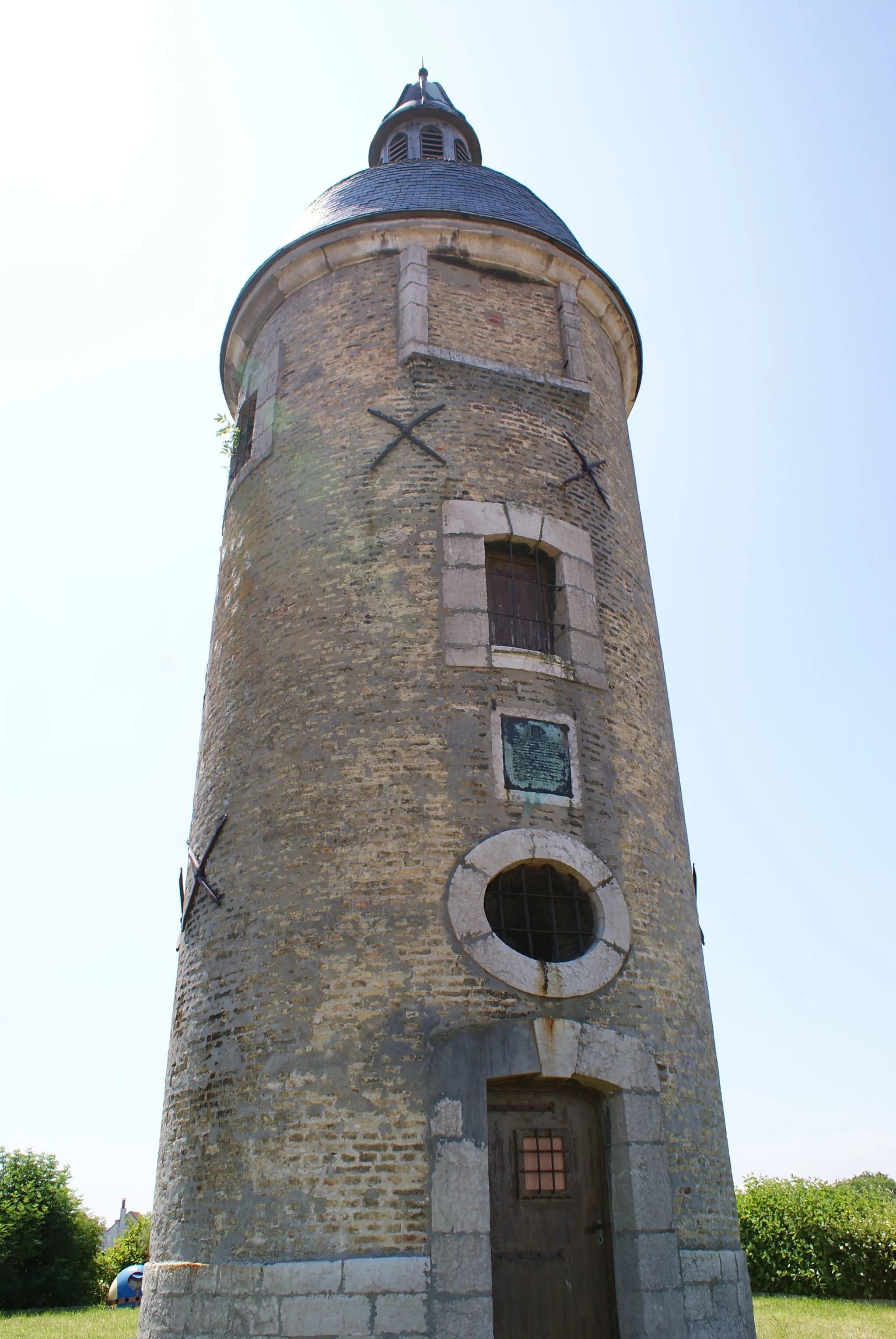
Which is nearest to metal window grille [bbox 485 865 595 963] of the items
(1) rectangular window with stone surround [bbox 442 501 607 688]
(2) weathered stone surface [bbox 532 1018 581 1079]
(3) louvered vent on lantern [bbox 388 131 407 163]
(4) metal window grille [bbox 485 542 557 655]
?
(2) weathered stone surface [bbox 532 1018 581 1079]

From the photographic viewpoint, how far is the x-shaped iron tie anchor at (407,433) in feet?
34.7

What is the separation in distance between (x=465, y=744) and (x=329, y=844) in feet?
5.01

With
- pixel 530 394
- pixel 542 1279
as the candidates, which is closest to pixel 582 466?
pixel 530 394

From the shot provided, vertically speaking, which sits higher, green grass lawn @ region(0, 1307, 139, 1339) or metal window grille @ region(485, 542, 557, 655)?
metal window grille @ region(485, 542, 557, 655)

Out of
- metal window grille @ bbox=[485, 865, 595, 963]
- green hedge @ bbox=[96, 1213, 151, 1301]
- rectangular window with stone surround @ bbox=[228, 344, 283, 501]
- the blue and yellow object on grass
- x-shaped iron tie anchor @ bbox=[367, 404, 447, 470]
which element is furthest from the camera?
green hedge @ bbox=[96, 1213, 151, 1301]

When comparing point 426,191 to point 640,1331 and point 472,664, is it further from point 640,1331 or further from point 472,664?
point 640,1331

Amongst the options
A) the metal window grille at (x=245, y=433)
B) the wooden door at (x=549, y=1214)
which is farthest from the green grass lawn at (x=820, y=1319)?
the metal window grille at (x=245, y=433)

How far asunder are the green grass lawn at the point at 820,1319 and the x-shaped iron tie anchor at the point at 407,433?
1028 cm

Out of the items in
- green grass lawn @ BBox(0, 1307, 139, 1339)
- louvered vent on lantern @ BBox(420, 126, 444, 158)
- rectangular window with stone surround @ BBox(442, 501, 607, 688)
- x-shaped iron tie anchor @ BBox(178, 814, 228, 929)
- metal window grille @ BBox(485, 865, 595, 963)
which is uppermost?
louvered vent on lantern @ BBox(420, 126, 444, 158)

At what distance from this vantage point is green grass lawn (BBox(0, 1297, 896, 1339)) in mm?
11375

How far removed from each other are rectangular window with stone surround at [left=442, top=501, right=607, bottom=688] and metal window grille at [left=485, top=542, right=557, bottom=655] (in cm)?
1

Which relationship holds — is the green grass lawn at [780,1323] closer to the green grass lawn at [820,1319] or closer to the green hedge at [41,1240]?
the green grass lawn at [820,1319]

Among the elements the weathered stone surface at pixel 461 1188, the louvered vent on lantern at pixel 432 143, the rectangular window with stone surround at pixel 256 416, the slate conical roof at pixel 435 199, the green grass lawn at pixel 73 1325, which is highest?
the louvered vent on lantern at pixel 432 143

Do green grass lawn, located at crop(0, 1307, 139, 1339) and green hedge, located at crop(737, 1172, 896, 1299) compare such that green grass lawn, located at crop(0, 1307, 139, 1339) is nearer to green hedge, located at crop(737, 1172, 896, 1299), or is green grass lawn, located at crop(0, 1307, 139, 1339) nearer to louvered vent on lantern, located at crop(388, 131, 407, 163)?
green hedge, located at crop(737, 1172, 896, 1299)
